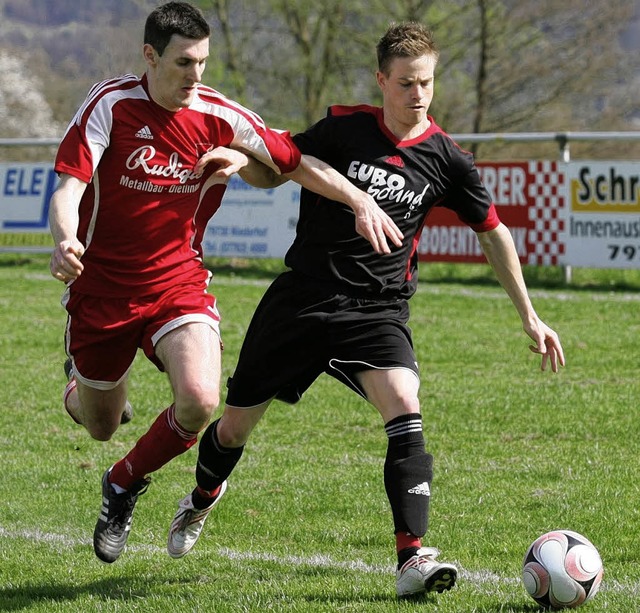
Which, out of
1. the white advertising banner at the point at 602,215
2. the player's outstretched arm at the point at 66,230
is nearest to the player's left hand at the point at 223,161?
the player's outstretched arm at the point at 66,230

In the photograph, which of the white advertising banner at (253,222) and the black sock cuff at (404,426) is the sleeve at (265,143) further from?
the white advertising banner at (253,222)

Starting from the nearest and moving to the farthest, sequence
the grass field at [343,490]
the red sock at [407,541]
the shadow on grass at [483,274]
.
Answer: the red sock at [407,541]
the grass field at [343,490]
the shadow on grass at [483,274]

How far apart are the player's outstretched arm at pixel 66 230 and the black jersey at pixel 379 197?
98 centimetres

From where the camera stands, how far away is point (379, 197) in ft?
16.5

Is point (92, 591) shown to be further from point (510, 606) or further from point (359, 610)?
point (510, 606)

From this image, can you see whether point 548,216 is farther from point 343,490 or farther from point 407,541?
point 407,541

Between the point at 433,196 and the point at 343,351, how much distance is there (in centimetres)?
80

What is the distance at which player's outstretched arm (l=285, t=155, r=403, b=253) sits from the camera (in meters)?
4.66

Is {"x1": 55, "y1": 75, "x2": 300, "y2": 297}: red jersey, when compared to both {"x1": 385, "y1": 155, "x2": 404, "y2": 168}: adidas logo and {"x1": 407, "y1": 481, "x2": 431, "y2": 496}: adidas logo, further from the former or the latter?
{"x1": 407, "y1": 481, "x2": 431, "y2": 496}: adidas logo

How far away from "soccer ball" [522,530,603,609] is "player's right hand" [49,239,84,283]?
2025mm

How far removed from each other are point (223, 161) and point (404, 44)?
3.08 feet

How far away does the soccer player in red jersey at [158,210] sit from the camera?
4.99 meters

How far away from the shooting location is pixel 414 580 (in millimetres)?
4352

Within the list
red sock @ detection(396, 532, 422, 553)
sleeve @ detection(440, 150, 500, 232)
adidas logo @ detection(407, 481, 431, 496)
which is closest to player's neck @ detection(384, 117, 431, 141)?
sleeve @ detection(440, 150, 500, 232)
